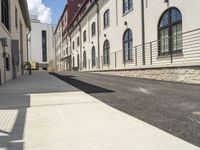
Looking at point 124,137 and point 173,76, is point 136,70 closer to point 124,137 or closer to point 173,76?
point 173,76

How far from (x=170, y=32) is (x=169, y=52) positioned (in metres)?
1.11

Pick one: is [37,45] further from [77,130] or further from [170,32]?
[77,130]

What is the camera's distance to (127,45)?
20766 mm

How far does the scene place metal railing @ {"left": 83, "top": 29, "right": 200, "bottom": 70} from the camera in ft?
40.9

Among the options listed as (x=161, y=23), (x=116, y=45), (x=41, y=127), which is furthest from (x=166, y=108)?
(x=116, y=45)

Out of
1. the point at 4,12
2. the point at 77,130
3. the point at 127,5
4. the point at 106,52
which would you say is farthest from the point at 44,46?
the point at 77,130

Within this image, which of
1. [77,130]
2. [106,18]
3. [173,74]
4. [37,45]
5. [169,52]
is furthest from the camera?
[37,45]

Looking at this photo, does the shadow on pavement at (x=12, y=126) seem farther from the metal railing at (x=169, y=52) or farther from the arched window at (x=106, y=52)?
the arched window at (x=106, y=52)

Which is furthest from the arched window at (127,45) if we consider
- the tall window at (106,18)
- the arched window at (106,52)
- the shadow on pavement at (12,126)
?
the shadow on pavement at (12,126)

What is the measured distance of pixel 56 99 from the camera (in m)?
8.48

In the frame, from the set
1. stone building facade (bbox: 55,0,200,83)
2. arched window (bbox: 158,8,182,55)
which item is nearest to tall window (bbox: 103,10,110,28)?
stone building facade (bbox: 55,0,200,83)

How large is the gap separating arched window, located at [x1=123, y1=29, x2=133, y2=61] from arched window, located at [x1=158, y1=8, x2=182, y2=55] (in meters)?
4.10

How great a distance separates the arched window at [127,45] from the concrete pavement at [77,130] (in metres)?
13.0

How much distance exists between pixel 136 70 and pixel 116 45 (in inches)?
254
